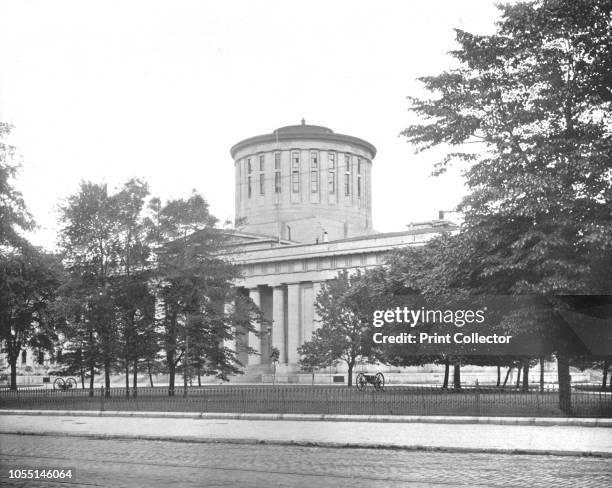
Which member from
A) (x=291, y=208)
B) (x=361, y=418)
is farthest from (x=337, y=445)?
(x=291, y=208)

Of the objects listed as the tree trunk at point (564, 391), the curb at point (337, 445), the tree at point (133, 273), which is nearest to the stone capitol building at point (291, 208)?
the tree at point (133, 273)

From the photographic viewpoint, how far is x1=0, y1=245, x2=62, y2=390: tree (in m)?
41.5

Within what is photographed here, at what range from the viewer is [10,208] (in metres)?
42.2

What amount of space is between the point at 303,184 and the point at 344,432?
298 feet

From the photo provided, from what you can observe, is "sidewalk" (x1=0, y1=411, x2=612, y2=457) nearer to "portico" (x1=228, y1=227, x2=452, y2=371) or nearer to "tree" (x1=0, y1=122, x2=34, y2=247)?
"tree" (x1=0, y1=122, x2=34, y2=247)

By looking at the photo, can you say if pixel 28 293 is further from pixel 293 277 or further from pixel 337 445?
pixel 293 277

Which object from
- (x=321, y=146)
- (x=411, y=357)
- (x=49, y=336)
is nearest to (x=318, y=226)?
(x=321, y=146)

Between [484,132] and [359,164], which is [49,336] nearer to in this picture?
[484,132]

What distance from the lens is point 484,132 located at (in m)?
29.9

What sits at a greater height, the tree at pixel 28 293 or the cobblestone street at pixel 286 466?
the tree at pixel 28 293

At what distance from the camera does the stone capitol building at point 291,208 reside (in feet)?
319

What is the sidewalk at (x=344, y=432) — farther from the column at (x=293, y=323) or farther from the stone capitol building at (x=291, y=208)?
the stone capitol building at (x=291, y=208)

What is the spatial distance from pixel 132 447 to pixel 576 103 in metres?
17.1

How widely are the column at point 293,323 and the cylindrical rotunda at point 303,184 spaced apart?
47.6ft
